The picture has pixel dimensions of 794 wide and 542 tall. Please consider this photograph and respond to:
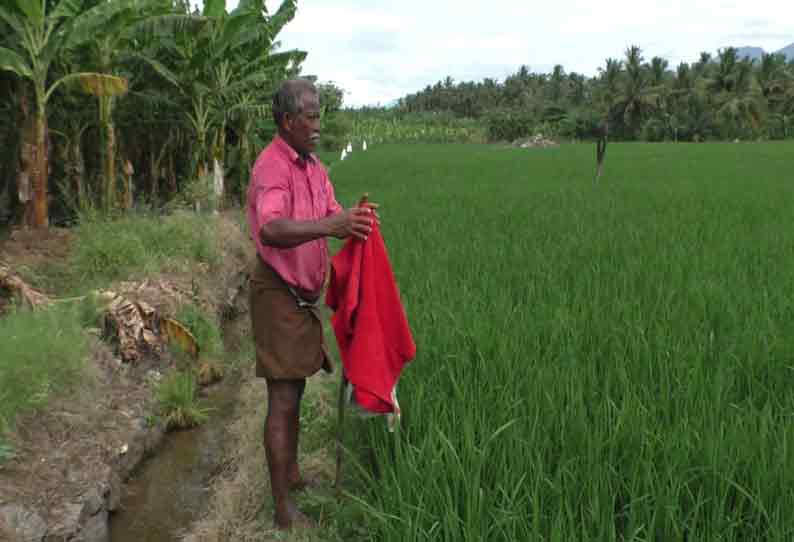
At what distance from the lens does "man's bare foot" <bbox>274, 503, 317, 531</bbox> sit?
2.40m

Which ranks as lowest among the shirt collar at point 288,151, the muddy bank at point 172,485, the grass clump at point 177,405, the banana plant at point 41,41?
the muddy bank at point 172,485

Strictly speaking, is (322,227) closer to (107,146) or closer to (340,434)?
(340,434)

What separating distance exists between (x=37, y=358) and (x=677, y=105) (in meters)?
48.2

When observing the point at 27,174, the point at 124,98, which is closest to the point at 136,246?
the point at 27,174

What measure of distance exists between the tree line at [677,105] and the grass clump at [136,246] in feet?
135

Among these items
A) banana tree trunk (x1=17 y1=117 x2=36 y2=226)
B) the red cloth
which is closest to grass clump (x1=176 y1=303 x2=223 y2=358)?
the red cloth

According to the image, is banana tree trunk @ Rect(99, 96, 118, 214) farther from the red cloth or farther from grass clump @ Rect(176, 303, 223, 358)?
the red cloth

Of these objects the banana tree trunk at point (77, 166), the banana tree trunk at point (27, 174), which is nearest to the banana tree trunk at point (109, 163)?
the banana tree trunk at point (77, 166)

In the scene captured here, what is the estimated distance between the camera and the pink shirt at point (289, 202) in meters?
2.10

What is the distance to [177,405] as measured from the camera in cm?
408

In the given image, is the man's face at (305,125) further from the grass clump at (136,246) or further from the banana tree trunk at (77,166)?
the banana tree trunk at (77,166)

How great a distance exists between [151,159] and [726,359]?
11090mm

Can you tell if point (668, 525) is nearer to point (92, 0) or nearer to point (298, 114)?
point (298, 114)

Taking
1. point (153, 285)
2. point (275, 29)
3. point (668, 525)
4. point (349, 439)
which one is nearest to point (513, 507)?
point (668, 525)
